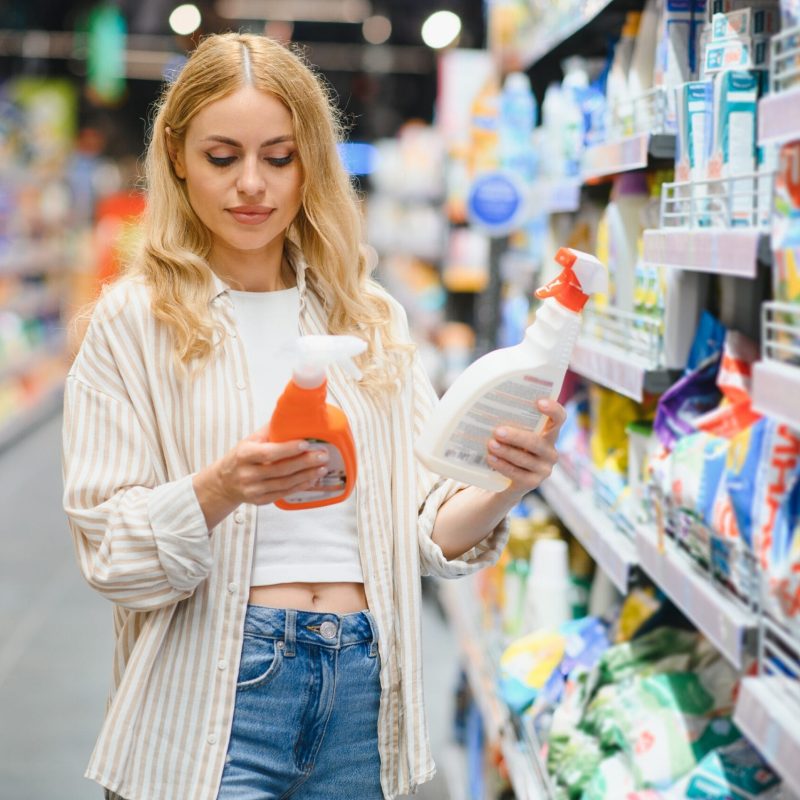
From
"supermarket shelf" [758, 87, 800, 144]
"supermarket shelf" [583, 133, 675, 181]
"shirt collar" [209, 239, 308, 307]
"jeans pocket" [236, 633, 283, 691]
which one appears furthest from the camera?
"supermarket shelf" [583, 133, 675, 181]

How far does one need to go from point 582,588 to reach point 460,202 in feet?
8.80

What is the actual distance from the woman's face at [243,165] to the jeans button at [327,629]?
50 cm

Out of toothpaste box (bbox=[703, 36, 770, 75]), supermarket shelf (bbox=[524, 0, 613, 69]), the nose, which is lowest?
the nose

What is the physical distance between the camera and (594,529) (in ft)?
7.30

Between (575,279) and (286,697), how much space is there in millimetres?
629

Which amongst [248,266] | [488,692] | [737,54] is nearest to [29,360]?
[488,692]

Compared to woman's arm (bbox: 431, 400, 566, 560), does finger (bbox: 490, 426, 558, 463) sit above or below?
above

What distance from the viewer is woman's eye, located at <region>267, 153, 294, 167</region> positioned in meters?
1.58

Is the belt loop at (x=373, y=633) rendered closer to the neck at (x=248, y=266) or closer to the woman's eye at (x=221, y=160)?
the neck at (x=248, y=266)

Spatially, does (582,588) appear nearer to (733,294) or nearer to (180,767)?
(733,294)

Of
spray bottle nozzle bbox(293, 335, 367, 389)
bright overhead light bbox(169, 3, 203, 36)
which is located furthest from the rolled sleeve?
bright overhead light bbox(169, 3, 203, 36)

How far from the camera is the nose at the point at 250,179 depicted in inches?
59.7

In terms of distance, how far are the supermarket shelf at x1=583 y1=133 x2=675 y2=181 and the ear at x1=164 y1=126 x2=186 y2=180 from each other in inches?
27.9

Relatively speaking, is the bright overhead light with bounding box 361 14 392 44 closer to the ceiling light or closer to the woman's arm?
the ceiling light
